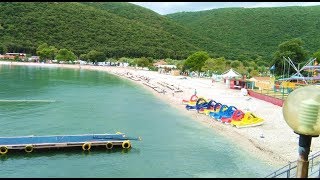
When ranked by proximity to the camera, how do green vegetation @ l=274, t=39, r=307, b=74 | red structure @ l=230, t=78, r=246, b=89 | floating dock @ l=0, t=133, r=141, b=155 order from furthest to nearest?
green vegetation @ l=274, t=39, r=307, b=74, red structure @ l=230, t=78, r=246, b=89, floating dock @ l=0, t=133, r=141, b=155

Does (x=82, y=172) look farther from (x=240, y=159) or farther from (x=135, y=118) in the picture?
(x=135, y=118)

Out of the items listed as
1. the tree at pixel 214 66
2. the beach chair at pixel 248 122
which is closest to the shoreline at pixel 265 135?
the beach chair at pixel 248 122

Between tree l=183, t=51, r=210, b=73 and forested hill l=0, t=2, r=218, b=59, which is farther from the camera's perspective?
forested hill l=0, t=2, r=218, b=59

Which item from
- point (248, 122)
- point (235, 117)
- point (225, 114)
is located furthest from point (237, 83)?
point (248, 122)

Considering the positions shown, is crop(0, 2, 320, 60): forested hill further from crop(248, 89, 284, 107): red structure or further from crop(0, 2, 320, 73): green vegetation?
crop(248, 89, 284, 107): red structure

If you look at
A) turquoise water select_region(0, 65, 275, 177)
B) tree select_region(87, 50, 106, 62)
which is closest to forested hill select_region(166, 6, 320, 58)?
tree select_region(87, 50, 106, 62)

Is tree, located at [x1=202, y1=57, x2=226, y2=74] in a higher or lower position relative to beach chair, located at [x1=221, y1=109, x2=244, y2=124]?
higher

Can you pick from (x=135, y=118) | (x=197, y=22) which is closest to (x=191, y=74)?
(x=135, y=118)

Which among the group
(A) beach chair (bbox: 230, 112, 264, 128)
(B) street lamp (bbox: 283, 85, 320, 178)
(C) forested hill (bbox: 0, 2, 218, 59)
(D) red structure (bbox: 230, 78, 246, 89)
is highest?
(C) forested hill (bbox: 0, 2, 218, 59)
